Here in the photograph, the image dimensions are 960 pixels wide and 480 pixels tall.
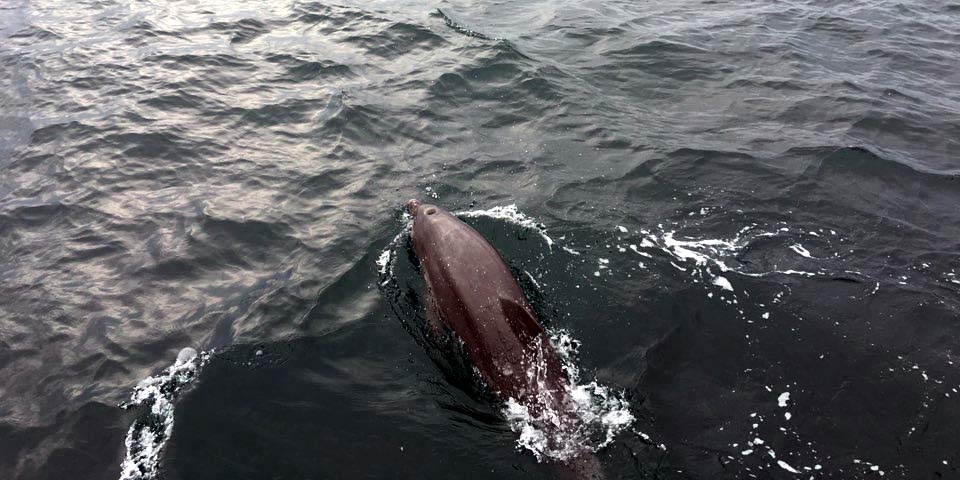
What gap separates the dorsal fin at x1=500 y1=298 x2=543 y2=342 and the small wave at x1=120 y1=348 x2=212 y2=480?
3.32 metres

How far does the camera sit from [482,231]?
8.20 m

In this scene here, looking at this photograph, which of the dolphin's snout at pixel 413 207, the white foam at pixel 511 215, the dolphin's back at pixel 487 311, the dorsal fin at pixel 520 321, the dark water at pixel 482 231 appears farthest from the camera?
the white foam at pixel 511 215

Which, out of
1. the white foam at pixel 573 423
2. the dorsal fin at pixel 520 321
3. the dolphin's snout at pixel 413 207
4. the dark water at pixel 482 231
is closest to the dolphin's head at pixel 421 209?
the dolphin's snout at pixel 413 207

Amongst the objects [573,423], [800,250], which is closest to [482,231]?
[573,423]

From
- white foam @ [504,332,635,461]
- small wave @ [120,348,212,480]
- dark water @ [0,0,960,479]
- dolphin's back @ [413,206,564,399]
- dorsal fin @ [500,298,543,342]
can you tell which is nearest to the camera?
white foam @ [504,332,635,461]

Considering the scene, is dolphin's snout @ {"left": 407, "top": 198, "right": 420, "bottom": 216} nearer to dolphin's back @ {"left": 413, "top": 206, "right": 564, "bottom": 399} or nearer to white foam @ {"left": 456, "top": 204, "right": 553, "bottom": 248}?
white foam @ {"left": 456, "top": 204, "right": 553, "bottom": 248}

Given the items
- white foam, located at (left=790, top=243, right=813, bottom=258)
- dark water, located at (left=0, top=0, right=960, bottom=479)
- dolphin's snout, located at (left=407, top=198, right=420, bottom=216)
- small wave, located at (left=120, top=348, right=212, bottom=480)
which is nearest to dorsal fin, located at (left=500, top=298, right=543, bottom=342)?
dark water, located at (left=0, top=0, right=960, bottom=479)

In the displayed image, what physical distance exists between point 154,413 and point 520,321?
3.72 meters

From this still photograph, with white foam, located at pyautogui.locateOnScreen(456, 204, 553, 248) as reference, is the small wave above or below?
below

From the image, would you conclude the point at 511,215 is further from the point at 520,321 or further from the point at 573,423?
the point at 573,423

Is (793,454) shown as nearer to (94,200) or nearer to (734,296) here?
(734,296)

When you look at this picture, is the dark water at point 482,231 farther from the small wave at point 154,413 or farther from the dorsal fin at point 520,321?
the dorsal fin at point 520,321

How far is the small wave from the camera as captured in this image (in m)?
5.41

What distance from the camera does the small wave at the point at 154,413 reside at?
17.8 ft
